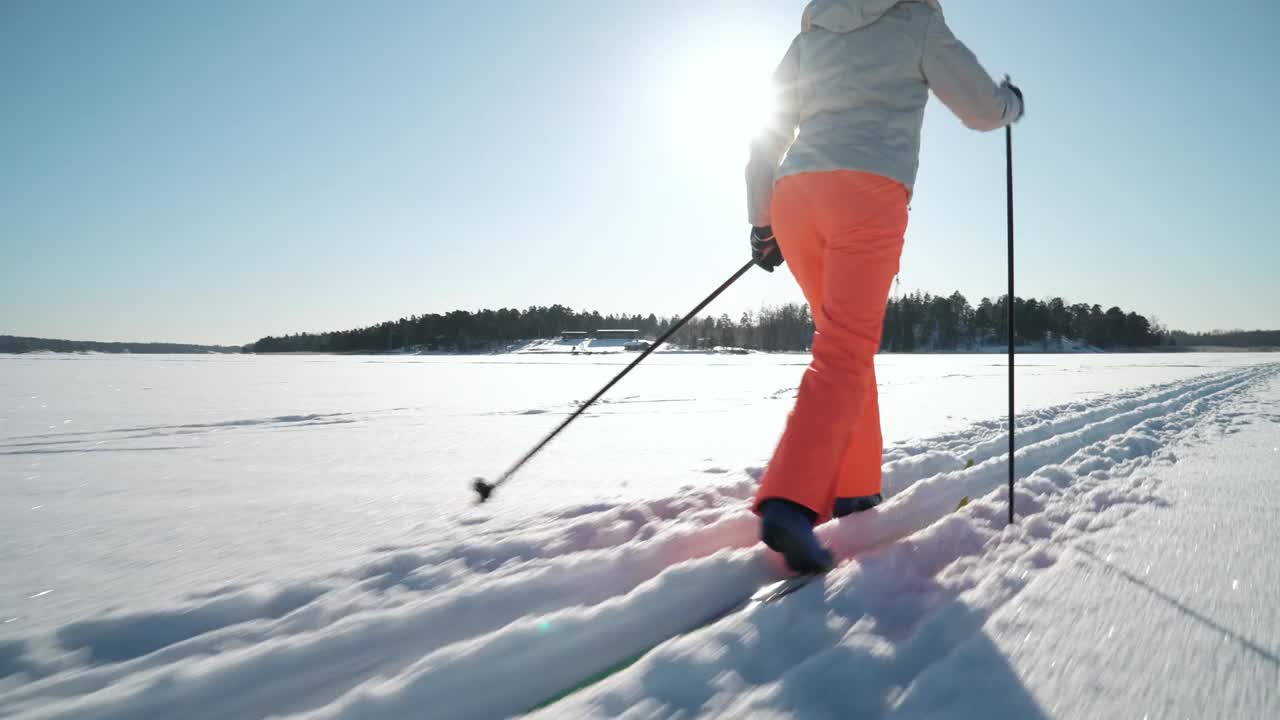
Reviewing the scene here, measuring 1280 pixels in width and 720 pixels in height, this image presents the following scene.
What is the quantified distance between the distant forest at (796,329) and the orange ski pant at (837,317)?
188ft

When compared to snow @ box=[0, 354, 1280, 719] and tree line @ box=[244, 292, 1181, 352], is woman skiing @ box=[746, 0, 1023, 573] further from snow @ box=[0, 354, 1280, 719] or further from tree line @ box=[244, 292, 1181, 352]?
tree line @ box=[244, 292, 1181, 352]

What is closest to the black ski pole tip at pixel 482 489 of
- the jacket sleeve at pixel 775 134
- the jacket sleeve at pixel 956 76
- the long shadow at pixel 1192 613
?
the jacket sleeve at pixel 775 134

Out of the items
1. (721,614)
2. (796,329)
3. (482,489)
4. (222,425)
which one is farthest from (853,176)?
(796,329)

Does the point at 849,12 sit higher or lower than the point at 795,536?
higher

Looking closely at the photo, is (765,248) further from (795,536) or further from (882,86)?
(795,536)

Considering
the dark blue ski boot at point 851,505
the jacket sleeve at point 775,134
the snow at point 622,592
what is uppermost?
the jacket sleeve at point 775,134

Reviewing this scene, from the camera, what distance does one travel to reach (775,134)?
5.12ft

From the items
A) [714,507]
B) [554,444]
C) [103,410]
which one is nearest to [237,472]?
[554,444]

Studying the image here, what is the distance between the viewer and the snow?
2.52ft

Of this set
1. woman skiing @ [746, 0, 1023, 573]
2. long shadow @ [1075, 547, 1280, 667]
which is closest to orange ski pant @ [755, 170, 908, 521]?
woman skiing @ [746, 0, 1023, 573]

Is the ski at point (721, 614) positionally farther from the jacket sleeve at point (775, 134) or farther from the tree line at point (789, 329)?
the tree line at point (789, 329)

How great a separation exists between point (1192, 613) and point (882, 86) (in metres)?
1.24

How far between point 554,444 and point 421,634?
1881mm

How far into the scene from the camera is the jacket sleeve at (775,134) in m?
1.53
